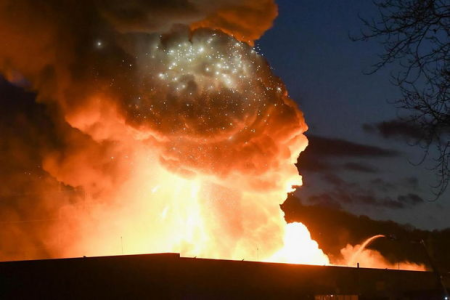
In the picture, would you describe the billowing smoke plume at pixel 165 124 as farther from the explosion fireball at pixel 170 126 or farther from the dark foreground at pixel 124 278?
the dark foreground at pixel 124 278

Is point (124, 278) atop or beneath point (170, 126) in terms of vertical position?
beneath

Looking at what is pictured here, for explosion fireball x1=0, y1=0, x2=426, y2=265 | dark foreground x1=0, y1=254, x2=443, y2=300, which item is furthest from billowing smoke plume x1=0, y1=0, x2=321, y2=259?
dark foreground x1=0, y1=254, x2=443, y2=300

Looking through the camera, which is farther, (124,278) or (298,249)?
(298,249)

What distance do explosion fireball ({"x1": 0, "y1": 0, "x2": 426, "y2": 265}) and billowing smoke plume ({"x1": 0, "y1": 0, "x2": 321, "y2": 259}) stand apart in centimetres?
6

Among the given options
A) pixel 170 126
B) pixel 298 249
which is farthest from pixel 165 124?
pixel 298 249

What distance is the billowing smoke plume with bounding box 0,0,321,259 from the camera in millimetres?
35219

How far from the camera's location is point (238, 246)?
38.1 metres

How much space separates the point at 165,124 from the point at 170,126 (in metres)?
0.29

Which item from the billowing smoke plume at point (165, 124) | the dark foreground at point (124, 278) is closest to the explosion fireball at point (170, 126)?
the billowing smoke plume at point (165, 124)

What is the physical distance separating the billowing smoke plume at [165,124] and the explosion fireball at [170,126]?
64mm

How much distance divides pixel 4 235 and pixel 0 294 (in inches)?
1010

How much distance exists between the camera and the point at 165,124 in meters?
35.4

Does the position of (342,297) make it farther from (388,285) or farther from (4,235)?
(4,235)

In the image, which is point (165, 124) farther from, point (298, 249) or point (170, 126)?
point (298, 249)
